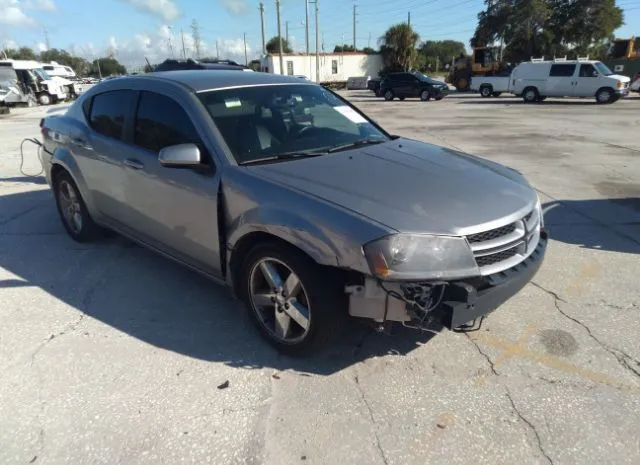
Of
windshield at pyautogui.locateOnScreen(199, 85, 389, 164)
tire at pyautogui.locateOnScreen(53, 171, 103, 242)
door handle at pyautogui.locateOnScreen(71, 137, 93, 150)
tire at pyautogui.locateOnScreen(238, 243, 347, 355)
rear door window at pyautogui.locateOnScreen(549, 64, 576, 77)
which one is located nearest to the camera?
tire at pyautogui.locateOnScreen(238, 243, 347, 355)

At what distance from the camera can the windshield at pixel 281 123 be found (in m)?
3.37

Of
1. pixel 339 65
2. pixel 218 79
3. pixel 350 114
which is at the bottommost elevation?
pixel 339 65

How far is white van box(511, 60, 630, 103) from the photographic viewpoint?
23906 mm

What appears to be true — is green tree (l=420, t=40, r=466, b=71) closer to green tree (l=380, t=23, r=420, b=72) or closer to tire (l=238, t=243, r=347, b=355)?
green tree (l=380, t=23, r=420, b=72)

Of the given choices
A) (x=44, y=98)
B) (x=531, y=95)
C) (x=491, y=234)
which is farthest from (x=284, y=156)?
(x=44, y=98)

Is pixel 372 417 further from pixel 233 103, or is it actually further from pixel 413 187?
pixel 233 103

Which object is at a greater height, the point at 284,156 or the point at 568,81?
the point at 284,156

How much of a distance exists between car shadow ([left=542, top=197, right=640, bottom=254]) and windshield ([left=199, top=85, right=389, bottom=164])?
8.39 ft

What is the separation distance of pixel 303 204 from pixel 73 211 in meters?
3.53

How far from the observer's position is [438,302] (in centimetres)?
252

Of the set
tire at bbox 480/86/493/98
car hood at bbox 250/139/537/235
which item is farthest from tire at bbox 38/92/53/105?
car hood at bbox 250/139/537/235

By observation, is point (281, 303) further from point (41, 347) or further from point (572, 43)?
point (572, 43)

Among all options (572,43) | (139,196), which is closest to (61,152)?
(139,196)

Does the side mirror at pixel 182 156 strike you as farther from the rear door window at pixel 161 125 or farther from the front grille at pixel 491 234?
the front grille at pixel 491 234
